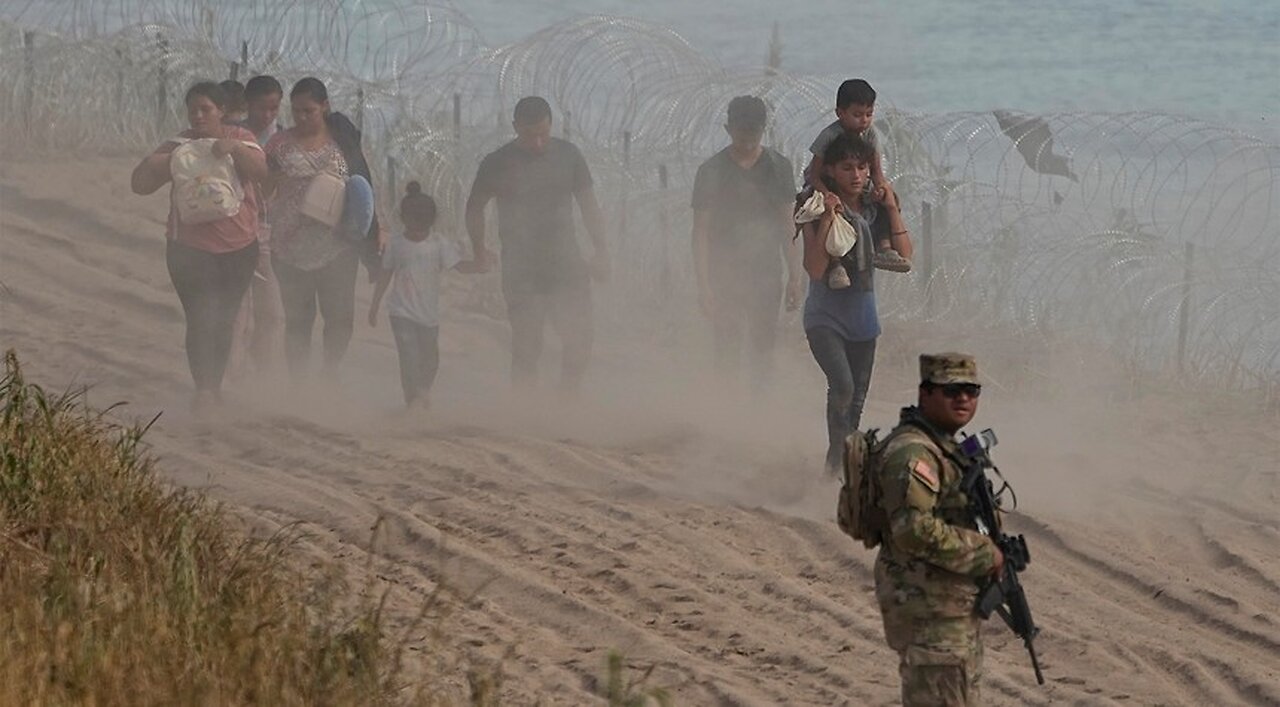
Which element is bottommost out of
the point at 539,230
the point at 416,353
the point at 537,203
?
the point at 416,353

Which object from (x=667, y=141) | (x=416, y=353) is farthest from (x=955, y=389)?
(x=667, y=141)

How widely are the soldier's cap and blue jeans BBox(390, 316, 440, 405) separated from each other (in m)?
6.36

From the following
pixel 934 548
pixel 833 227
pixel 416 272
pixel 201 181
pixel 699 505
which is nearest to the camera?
pixel 934 548

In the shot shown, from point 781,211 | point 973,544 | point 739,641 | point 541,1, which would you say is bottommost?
point 739,641

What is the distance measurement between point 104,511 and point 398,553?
1.82m

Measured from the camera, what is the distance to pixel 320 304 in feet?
38.4

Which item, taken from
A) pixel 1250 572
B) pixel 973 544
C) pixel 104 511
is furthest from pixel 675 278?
pixel 973 544

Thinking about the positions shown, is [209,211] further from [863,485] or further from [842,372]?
[863,485]

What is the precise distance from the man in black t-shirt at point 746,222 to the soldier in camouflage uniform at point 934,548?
17.5ft

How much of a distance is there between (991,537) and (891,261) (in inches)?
139

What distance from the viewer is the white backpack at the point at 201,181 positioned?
1114cm

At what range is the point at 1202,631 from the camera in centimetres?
778

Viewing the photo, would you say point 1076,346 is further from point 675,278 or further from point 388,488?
point 388,488

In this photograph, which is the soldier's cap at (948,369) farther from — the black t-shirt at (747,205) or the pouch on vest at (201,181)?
the pouch on vest at (201,181)
